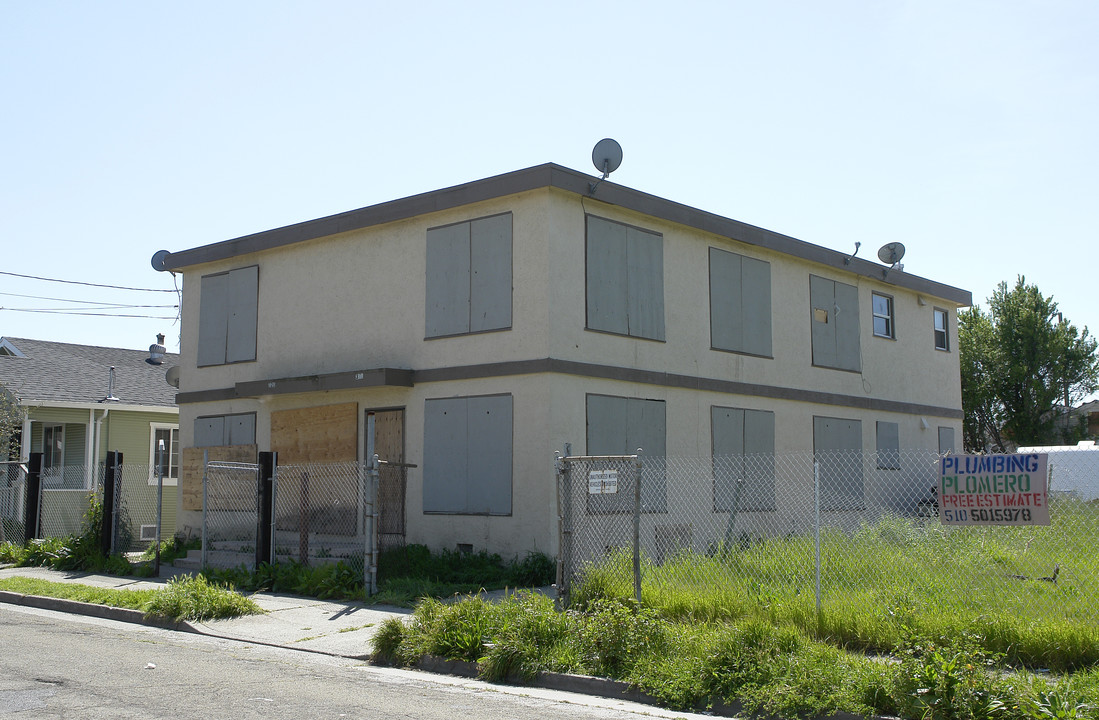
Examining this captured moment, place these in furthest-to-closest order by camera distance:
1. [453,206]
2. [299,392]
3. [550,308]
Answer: [299,392] < [453,206] < [550,308]

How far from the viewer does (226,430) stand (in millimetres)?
19062

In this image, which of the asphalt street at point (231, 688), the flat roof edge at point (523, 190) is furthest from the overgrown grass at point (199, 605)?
the flat roof edge at point (523, 190)

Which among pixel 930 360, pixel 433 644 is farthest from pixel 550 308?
pixel 930 360

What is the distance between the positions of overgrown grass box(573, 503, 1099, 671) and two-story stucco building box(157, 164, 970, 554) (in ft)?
12.8

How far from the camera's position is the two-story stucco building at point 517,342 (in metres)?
14.9

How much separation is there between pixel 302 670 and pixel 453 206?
29.4 ft

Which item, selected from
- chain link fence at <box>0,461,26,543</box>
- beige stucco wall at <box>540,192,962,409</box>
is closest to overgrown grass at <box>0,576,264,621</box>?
beige stucco wall at <box>540,192,962,409</box>

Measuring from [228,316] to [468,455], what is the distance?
22.7 ft

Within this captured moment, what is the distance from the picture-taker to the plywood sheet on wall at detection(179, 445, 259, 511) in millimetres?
18609

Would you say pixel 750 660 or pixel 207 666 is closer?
pixel 750 660

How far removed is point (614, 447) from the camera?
1553cm

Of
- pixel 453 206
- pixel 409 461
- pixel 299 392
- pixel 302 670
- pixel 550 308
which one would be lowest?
pixel 302 670

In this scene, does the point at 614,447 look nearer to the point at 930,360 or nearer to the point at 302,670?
the point at 302,670

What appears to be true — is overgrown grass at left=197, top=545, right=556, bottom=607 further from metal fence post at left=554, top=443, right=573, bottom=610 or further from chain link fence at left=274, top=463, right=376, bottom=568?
metal fence post at left=554, top=443, right=573, bottom=610
